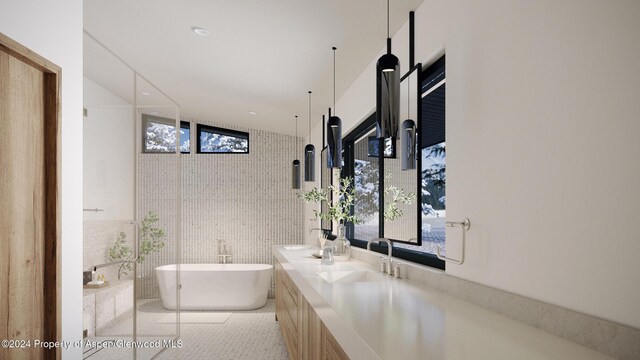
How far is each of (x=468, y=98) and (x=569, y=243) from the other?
2.70 feet

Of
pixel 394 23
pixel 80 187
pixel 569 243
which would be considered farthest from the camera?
pixel 394 23

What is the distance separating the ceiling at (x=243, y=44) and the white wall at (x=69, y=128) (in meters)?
0.43

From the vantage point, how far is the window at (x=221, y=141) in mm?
7023

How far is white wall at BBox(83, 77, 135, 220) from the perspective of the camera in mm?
2436

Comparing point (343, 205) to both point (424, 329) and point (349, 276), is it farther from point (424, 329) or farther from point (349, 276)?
point (424, 329)

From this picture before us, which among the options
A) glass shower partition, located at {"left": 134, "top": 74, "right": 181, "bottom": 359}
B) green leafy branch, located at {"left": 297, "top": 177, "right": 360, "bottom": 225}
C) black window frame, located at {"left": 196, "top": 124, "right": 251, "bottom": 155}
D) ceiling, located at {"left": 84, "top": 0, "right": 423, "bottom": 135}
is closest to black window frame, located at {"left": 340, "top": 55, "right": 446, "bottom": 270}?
green leafy branch, located at {"left": 297, "top": 177, "right": 360, "bottom": 225}

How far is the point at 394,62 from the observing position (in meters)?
1.82

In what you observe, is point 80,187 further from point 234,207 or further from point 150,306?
point 234,207

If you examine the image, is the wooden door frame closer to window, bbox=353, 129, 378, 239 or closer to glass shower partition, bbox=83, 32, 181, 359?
glass shower partition, bbox=83, 32, 181, 359

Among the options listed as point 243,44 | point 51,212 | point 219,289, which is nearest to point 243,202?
point 219,289

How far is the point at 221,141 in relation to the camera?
23.2 ft

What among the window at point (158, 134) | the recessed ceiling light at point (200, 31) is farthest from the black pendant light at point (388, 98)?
the window at point (158, 134)

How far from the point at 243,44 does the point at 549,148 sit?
2.65 meters

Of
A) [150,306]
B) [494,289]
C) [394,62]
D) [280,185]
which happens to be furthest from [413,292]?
[280,185]
